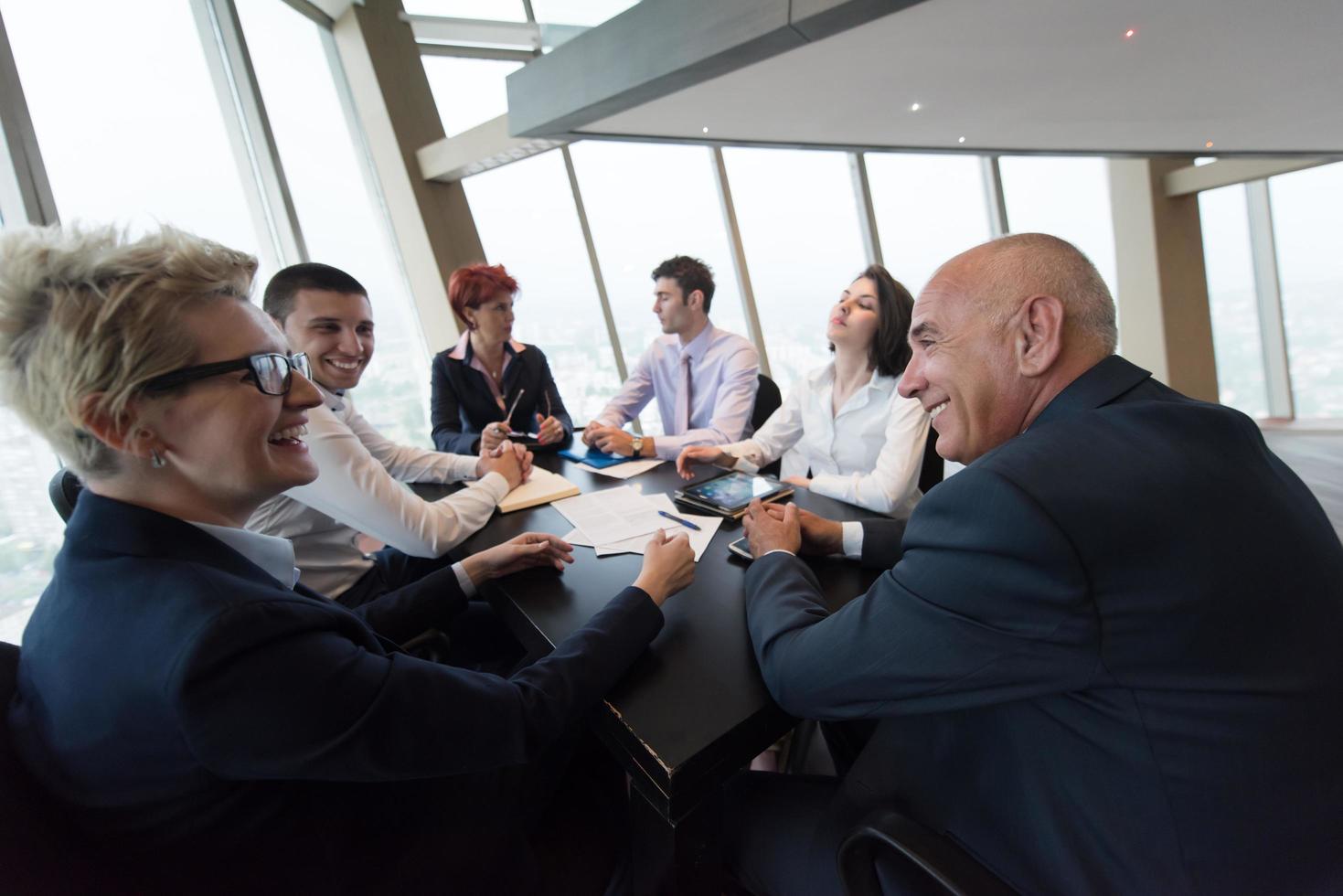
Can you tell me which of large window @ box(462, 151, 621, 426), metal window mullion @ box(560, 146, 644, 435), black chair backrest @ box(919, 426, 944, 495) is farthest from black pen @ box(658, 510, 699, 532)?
metal window mullion @ box(560, 146, 644, 435)

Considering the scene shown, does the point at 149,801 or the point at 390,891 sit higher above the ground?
the point at 149,801

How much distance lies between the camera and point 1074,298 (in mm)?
903

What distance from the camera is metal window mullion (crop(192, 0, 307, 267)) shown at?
317cm

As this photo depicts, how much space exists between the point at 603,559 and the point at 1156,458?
3.42ft

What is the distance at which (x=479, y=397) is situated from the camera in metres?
2.94

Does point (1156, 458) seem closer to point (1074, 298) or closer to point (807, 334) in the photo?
point (1074, 298)

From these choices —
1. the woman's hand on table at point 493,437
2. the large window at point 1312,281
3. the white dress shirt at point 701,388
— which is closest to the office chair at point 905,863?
the white dress shirt at point 701,388

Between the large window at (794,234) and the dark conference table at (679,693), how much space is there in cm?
415

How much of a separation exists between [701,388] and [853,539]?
1.92 meters

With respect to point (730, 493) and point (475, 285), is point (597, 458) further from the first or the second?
point (475, 285)

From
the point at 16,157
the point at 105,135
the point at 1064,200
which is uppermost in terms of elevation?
the point at 105,135

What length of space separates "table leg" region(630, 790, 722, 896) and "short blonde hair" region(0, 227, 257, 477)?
0.96 m

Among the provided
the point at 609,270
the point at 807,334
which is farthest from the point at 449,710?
the point at 807,334

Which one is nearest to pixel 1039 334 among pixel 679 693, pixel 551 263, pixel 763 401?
pixel 679 693
